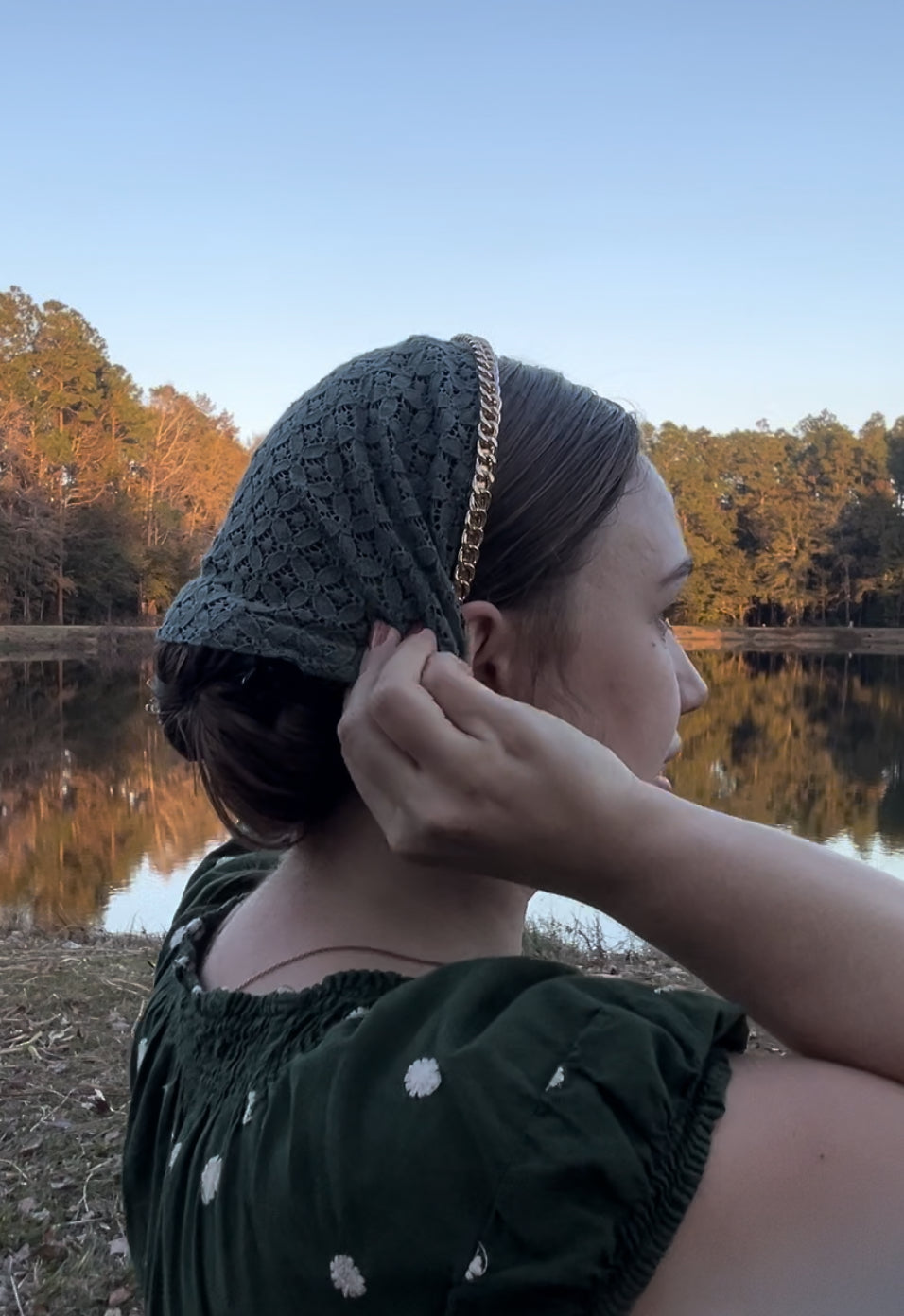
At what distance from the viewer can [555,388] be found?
1.37 meters

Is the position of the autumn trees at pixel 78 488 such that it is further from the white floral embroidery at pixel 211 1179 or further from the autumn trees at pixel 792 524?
the white floral embroidery at pixel 211 1179

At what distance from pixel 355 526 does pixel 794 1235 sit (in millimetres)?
827

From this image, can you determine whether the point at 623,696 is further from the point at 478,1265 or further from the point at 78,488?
the point at 78,488

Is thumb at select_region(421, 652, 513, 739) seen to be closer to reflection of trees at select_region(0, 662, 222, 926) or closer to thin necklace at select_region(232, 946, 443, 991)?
thin necklace at select_region(232, 946, 443, 991)

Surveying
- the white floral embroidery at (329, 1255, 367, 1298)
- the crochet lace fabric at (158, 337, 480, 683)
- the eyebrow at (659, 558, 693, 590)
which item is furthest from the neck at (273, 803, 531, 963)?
the eyebrow at (659, 558, 693, 590)

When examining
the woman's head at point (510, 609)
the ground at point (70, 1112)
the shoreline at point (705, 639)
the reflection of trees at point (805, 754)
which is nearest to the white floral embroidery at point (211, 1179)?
the woman's head at point (510, 609)

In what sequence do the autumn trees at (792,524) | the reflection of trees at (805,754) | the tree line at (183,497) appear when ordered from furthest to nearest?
the autumn trees at (792,524), the tree line at (183,497), the reflection of trees at (805,754)

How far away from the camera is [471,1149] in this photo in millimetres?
864

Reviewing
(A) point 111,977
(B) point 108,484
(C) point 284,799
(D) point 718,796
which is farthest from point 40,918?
(B) point 108,484

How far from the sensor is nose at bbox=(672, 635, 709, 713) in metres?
1.41

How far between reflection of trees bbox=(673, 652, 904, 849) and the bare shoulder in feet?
43.9

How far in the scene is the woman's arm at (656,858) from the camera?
3.17 feet

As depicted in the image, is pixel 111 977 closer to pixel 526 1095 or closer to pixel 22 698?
pixel 526 1095

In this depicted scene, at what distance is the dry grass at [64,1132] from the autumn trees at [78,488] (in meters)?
37.3
